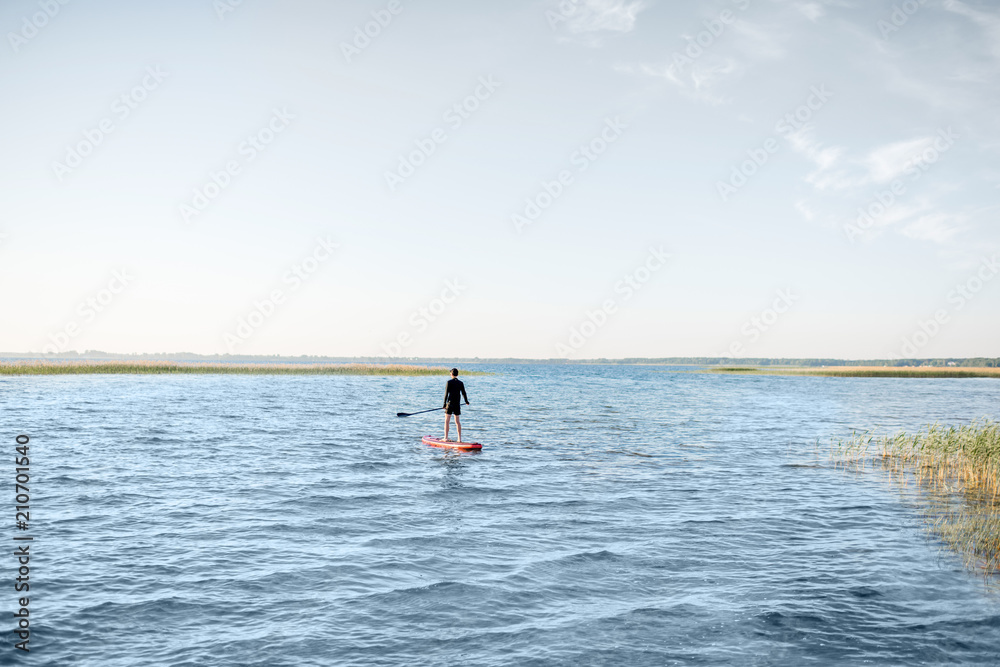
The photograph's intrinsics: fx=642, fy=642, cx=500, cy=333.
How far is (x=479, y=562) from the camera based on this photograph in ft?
39.8

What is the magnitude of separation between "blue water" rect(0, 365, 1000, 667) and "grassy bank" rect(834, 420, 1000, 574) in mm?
726

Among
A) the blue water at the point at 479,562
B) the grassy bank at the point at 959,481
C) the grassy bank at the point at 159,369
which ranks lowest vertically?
the grassy bank at the point at 959,481

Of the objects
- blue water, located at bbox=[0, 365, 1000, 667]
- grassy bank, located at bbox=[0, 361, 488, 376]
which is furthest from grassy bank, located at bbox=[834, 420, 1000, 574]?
grassy bank, located at bbox=[0, 361, 488, 376]

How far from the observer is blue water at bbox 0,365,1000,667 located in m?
8.63

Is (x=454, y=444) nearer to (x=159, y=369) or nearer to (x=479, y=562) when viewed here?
(x=479, y=562)

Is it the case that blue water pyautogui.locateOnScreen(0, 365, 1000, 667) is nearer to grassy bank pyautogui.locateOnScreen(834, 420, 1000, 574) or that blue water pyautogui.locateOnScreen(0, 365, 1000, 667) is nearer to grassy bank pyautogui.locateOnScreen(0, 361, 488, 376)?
grassy bank pyautogui.locateOnScreen(834, 420, 1000, 574)

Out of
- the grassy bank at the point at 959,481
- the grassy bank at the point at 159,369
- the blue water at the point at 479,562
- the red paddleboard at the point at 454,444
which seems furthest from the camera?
the grassy bank at the point at 159,369

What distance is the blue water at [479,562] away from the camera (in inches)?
340

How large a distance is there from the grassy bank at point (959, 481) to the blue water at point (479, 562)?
2.38 ft

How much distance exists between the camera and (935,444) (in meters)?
25.2

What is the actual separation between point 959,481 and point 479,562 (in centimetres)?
1868

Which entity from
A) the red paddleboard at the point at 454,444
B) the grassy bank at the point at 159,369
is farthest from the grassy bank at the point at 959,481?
the grassy bank at the point at 159,369

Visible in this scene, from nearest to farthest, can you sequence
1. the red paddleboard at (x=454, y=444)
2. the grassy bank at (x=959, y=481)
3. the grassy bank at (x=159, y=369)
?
the grassy bank at (x=959, y=481) < the red paddleboard at (x=454, y=444) < the grassy bank at (x=159, y=369)

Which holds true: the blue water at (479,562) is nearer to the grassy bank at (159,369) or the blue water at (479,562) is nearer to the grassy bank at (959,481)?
the grassy bank at (959,481)
